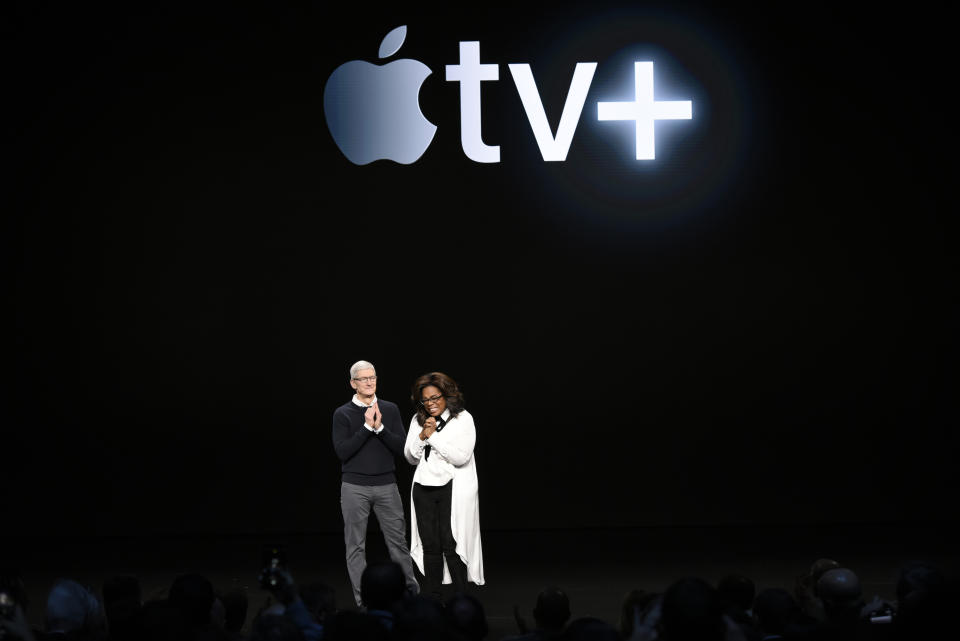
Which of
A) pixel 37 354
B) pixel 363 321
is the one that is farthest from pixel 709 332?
pixel 37 354

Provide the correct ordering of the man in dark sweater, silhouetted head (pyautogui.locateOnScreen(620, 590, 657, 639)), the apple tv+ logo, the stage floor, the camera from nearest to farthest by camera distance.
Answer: the camera, silhouetted head (pyautogui.locateOnScreen(620, 590, 657, 639)), the man in dark sweater, the stage floor, the apple tv+ logo

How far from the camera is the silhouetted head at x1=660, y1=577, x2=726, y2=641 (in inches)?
94.8

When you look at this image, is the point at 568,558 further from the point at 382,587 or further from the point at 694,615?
the point at 694,615

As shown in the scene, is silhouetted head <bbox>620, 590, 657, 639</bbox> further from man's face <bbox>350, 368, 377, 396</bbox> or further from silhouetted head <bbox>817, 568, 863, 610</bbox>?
man's face <bbox>350, 368, 377, 396</bbox>

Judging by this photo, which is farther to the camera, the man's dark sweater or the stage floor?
the stage floor

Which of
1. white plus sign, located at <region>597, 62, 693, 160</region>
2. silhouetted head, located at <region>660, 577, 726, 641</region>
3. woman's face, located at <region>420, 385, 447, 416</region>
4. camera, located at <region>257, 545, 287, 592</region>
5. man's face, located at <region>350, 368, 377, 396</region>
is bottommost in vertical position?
silhouetted head, located at <region>660, 577, 726, 641</region>

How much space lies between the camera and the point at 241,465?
8.45m

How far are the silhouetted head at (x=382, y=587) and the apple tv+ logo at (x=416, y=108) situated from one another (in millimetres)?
5430

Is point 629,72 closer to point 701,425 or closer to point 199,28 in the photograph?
point 701,425

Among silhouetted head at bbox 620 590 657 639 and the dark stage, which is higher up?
the dark stage

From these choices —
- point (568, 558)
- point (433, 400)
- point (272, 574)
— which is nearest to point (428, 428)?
point (433, 400)

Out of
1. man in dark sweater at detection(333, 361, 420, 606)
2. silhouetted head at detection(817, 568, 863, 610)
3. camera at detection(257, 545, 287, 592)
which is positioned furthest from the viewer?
man in dark sweater at detection(333, 361, 420, 606)

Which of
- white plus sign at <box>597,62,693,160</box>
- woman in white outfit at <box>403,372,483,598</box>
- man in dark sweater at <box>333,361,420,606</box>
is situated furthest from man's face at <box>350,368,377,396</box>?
white plus sign at <box>597,62,693,160</box>

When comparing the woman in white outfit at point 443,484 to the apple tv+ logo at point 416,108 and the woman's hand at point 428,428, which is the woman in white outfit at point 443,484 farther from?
the apple tv+ logo at point 416,108
